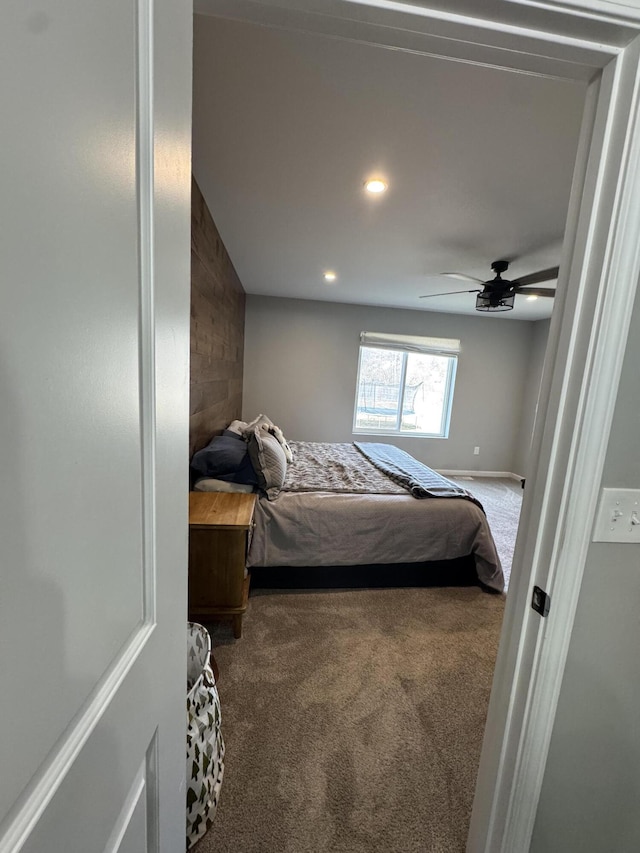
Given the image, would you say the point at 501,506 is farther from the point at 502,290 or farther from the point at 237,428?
the point at 237,428

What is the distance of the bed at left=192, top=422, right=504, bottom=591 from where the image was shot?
89.1 inches

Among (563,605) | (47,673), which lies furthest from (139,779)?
(563,605)

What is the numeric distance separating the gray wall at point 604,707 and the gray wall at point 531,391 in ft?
16.2

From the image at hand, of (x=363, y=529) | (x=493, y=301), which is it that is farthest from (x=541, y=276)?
(x=363, y=529)

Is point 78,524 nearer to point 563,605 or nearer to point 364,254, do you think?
point 563,605

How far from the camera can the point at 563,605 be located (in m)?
0.80

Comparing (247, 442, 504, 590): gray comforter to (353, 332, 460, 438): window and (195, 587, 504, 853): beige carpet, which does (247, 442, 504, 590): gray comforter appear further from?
(353, 332, 460, 438): window

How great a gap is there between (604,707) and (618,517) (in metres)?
0.50

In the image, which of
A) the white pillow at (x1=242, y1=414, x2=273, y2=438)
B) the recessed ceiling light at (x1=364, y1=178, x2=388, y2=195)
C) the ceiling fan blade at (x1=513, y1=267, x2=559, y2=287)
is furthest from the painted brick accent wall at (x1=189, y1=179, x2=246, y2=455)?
the ceiling fan blade at (x1=513, y1=267, x2=559, y2=287)

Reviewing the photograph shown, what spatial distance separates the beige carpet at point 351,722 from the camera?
3.81ft

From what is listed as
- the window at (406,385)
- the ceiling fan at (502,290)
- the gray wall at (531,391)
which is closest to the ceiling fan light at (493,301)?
the ceiling fan at (502,290)

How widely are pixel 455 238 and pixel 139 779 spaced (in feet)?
10.0

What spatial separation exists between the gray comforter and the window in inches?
115

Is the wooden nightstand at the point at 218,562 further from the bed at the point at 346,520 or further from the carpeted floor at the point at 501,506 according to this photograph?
the carpeted floor at the point at 501,506
